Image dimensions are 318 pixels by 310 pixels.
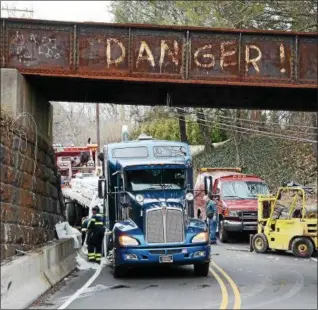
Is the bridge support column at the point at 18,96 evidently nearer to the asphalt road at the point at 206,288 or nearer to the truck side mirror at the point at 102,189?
the truck side mirror at the point at 102,189

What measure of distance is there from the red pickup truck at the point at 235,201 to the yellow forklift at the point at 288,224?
2.71 m

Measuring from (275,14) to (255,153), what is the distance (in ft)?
56.3

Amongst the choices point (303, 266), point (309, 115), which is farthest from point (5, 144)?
point (309, 115)

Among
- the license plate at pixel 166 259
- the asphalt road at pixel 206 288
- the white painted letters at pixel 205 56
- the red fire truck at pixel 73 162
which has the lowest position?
the asphalt road at pixel 206 288

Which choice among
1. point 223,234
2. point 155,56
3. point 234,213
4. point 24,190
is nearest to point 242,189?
point 234,213

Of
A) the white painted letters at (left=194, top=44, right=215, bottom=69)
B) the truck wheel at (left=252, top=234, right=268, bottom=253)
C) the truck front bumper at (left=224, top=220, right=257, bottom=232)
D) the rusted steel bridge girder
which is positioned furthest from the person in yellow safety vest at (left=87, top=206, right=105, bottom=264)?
the truck front bumper at (left=224, top=220, right=257, bottom=232)

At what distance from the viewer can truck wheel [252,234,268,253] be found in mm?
21391

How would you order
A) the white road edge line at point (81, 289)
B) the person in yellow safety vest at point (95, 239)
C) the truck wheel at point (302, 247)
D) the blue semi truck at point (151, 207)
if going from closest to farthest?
the white road edge line at point (81, 289) → the blue semi truck at point (151, 207) → the person in yellow safety vest at point (95, 239) → the truck wheel at point (302, 247)

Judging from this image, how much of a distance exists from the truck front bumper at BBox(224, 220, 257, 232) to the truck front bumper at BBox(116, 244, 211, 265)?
984cm

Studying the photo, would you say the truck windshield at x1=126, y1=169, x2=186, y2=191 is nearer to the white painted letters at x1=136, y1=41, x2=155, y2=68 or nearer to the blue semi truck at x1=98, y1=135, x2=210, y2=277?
the blue semi truck at x1=98, y1=135, x2=210, y2=277

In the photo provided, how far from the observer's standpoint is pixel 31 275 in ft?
40.5

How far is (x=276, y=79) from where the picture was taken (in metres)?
16.6

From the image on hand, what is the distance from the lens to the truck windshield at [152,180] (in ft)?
55.7

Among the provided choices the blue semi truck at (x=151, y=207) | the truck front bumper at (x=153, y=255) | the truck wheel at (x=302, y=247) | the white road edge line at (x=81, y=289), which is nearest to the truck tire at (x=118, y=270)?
the blue semi truck at (x=151, y=207)
